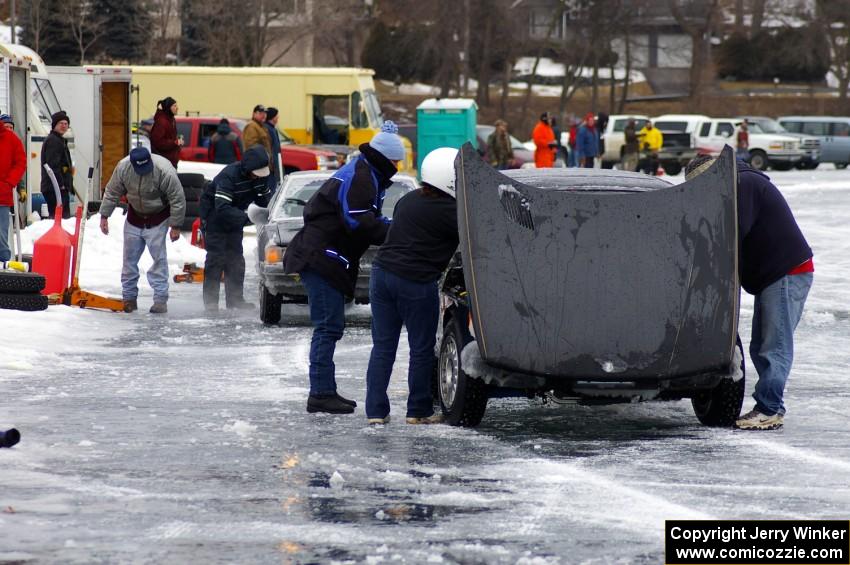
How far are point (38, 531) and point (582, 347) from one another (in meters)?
3.24

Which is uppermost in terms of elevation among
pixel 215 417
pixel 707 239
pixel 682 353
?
pixel 707 239

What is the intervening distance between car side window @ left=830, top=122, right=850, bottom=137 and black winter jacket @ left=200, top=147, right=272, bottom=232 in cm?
3636

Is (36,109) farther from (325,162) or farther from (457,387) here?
(457,387)

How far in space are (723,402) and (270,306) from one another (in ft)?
20.7

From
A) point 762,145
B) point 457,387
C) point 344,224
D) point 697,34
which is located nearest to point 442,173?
point 344,224

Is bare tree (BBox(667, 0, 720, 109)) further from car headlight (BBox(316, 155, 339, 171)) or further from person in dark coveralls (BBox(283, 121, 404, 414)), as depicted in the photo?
person in dark coveralls (BBox(283, 121, 404, 414))

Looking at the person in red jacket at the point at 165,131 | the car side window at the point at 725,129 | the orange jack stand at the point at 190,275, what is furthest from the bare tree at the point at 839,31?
the orange jack stand at the point at 190,275

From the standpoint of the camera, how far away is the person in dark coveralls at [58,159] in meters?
21.4

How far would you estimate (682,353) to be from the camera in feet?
27.7

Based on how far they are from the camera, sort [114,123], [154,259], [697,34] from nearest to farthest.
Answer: [154,259] → [114,123] → [697,34]

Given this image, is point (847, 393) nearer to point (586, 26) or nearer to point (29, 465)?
point (29, 465)

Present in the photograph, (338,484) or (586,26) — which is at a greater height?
(586,26)

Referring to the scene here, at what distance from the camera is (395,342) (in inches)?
362

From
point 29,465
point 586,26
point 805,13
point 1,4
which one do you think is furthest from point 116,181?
point 805,13
